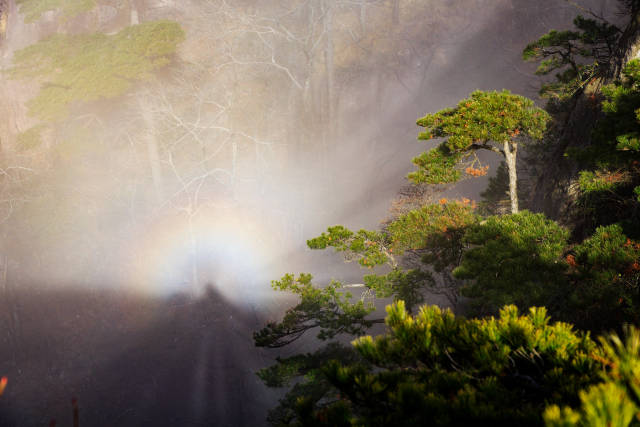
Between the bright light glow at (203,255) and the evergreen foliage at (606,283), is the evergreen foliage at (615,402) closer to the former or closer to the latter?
the evergreen foliage at (606,283)

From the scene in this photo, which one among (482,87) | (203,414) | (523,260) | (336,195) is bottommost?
(203,414)

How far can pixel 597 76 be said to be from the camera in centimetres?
745

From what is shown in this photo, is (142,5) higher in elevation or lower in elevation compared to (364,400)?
higher

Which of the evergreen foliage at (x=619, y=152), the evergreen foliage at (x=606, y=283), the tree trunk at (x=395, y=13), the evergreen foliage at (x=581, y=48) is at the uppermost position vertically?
the tree trunk at (x=395, y=13)

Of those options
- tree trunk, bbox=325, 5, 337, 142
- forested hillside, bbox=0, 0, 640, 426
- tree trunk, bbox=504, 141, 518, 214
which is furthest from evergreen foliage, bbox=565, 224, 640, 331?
tree trunk, bbox=325, 5, 337, 142

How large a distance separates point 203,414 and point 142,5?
22.1 meters

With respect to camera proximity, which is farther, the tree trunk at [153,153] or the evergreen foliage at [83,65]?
the tree trunk at [153,153]

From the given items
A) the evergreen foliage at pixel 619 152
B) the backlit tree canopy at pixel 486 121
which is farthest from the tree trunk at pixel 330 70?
the evergreen foliage at pixel 619 152

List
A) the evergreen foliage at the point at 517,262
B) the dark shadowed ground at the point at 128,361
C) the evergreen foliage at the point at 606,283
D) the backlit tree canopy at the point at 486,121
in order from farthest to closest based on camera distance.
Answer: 1. the dark shadowed ground at the point at 128,361
2. the backlit tree canopy at the point at 486,121
3. the evergreen foliage at the point at 517,262
4. the evergreen foliage at the point at 606,283

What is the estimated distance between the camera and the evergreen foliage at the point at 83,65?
731 inches

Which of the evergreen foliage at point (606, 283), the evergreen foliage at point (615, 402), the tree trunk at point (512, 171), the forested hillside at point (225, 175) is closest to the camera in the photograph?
the evergreen foliage at point (615, 402)

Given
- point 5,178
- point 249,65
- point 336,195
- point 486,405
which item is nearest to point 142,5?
point 249,65

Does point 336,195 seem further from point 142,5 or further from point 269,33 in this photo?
point 142,5

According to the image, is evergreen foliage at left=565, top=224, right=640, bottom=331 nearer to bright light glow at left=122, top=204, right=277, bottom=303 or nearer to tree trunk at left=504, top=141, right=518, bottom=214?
tree trunk at left=504, top=141, right=518, bottom=214
